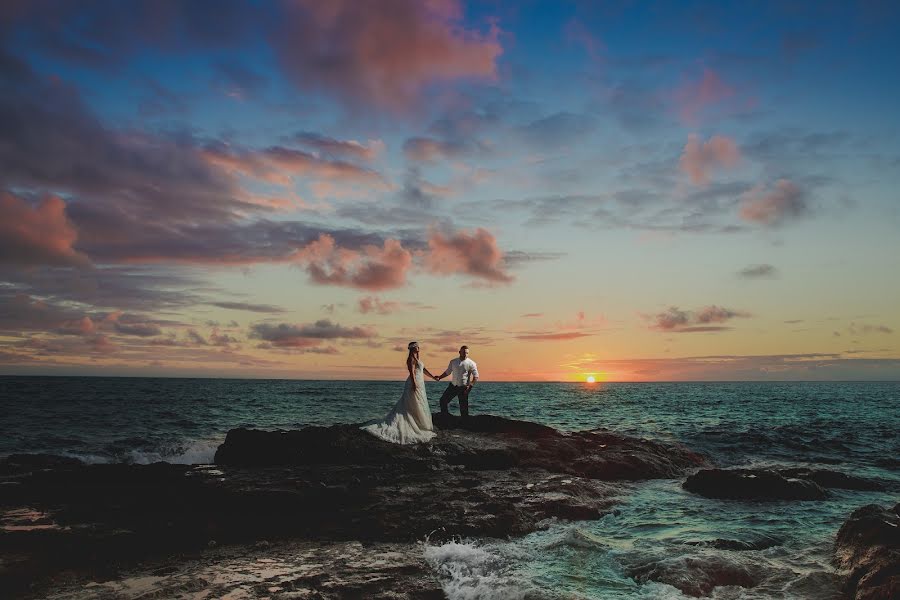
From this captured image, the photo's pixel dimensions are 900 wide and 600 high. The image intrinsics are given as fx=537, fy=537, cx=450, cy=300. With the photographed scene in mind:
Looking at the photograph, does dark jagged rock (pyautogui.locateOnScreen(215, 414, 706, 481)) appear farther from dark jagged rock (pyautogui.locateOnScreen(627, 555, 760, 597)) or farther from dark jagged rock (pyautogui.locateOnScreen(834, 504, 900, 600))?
dark jagged rock (pyautogui.locateOnScreen(834, 504, 900, 600))

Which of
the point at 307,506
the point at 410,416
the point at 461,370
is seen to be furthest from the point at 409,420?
the point at 307,506

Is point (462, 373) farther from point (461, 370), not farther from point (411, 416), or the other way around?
point (411, 416)

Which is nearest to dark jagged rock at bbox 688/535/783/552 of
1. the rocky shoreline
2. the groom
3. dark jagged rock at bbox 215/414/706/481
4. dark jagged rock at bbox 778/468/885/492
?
the rocky shoreline

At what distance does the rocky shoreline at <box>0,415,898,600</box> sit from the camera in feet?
24.2

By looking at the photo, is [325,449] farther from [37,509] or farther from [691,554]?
[691,554]

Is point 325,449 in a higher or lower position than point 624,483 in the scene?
higher

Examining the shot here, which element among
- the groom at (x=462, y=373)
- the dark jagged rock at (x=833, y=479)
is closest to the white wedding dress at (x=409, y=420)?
the groom at (x=462, y=373)

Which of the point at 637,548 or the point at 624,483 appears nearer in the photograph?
the point at 637,548

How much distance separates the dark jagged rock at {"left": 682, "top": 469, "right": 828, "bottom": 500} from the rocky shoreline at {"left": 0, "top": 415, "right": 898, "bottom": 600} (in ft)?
0.17

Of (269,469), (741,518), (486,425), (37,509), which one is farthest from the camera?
(486,425)

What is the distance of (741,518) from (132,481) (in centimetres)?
1412

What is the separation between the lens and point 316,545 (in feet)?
28.6

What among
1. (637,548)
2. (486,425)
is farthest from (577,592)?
(486,425)

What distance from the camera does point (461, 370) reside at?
1934cm
